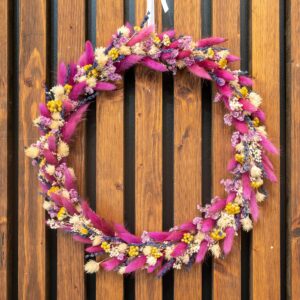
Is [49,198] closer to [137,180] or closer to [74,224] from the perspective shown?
[74,224]

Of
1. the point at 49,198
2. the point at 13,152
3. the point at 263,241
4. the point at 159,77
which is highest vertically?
the point at 159,77

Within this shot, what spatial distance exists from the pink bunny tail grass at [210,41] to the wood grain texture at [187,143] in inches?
2.0

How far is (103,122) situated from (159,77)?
201 millimetres

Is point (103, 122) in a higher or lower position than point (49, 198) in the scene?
higher

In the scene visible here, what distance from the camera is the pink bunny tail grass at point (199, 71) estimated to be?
0.89 metres

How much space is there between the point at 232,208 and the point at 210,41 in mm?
442

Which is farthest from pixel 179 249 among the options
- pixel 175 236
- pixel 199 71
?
pixel 199 71

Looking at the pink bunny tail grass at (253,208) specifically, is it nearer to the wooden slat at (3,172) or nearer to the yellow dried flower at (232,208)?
the yellow dried flower at (232,208)

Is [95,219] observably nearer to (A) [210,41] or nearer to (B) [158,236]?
(B) [158,236]

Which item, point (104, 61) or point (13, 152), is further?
point (13, 152)

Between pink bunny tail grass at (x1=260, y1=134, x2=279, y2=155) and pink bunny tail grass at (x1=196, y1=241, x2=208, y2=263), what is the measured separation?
29 cm

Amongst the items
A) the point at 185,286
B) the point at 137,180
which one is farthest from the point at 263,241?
the point at 137,180

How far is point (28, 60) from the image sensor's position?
967mm

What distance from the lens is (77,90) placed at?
0.91 metres
